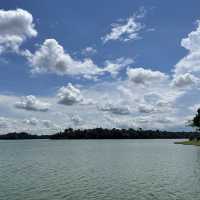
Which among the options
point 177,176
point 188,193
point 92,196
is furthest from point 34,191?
point 177,176

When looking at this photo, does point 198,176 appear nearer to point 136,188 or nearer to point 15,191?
point 136,188

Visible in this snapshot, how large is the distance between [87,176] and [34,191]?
12638mm

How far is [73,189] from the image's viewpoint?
36500mm

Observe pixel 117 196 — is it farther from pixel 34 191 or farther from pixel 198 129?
pixel 198 129

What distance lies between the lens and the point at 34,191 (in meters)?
35.7

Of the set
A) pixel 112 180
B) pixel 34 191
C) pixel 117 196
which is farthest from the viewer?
pixel 112 180

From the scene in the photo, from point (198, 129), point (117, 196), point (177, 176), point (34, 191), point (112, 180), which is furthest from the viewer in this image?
point (198, 129)

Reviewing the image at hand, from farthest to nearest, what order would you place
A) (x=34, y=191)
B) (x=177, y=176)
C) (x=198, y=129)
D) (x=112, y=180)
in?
(x=198, y=129), (x=177, y=176), (x=112, y=180), (x=34, y=191)

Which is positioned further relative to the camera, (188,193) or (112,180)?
(112,180)

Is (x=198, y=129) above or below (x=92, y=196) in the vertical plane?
above

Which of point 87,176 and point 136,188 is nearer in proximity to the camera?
point 136,188

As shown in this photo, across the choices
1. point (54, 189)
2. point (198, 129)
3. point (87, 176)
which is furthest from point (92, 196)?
point (198, 129)

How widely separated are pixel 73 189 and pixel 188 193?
12564mm

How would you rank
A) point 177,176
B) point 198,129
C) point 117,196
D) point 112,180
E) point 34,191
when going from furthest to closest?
point 198,129, point 177,176, point 112,180, point 34,191, point 117,196
